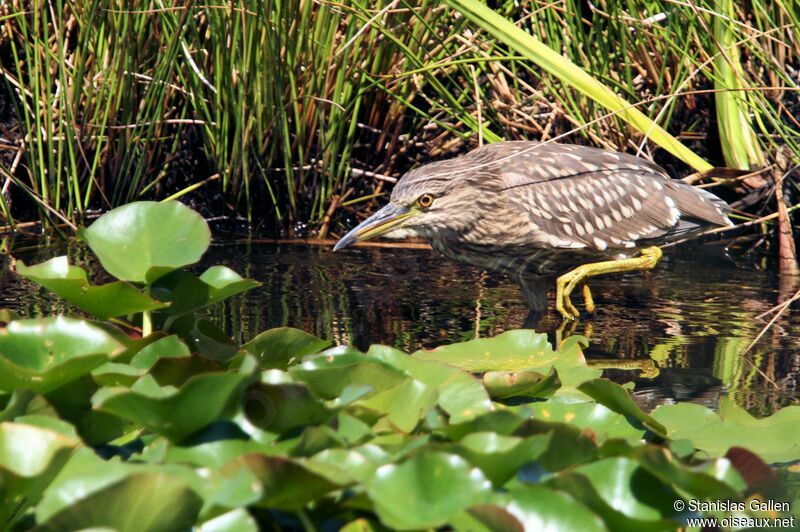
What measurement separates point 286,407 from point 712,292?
9.73 feet

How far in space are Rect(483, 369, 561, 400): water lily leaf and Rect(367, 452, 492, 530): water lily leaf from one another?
0.68m

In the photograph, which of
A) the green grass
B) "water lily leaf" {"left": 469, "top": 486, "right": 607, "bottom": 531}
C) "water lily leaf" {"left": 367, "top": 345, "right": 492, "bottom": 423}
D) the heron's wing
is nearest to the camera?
"water lily leaf" {"left": 469, "top": 486, "right": 607, "bottom": 531}

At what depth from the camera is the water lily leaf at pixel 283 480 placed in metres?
1.58

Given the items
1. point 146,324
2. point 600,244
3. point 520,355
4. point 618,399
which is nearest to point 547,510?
point 618,399

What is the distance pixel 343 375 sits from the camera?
2.08 metres

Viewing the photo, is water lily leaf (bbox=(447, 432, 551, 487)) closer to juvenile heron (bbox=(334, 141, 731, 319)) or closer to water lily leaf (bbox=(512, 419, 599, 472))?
water lily leaf (bbox=(512, 419, 599, 472))

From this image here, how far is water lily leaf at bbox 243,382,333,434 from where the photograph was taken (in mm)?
1871

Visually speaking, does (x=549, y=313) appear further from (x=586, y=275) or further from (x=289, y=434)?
(x=289, y=434)

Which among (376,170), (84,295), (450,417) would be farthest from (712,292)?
(84,295)

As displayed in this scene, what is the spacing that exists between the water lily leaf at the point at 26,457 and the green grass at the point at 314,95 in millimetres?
3269

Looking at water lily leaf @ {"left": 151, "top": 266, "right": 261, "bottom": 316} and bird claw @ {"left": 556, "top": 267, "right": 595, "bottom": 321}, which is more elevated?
water lily leaf @ {"left": 151, "top": 266, "right": 261, "bottom": 316}

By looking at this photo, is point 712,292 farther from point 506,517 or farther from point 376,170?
point 506,517

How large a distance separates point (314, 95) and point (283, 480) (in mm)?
3742

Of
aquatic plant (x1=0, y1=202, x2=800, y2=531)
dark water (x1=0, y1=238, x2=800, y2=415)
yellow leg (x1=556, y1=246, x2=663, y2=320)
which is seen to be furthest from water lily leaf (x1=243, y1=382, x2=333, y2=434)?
yellow leg (x1=556, y1=246, x2=663, y2=320)
